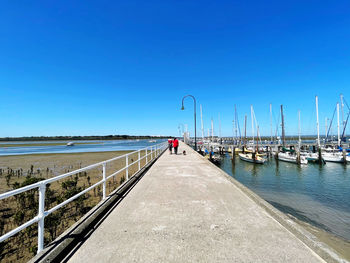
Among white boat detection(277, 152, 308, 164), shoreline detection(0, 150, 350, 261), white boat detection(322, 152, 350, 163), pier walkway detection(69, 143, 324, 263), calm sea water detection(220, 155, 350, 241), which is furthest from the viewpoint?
white boat detection(322, 152, 350, 163)

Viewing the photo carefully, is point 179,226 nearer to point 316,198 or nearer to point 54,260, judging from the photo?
point 54,260

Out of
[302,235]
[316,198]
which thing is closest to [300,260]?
[302,235]

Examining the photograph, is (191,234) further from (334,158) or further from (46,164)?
(334,158)

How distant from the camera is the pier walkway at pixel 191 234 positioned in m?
2.22

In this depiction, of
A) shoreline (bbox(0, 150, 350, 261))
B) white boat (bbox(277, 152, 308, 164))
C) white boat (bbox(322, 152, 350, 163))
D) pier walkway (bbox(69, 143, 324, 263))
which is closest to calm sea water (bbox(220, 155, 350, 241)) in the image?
shoreline (bbox(0, 150, 350, 261))

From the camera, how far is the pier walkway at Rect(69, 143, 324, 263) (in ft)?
7.29

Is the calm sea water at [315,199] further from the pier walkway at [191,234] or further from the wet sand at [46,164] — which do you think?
the wet sand at [46,164]

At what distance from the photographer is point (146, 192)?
4941mm

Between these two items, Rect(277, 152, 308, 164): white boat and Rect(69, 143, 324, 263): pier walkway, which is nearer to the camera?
Rect(69, 143, 324, 263): pier walkway

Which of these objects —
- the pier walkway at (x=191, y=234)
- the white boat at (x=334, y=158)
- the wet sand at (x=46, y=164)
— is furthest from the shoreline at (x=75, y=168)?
the white boat at (x=334, y=158)

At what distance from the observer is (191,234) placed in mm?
2709

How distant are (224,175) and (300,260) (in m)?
4.85

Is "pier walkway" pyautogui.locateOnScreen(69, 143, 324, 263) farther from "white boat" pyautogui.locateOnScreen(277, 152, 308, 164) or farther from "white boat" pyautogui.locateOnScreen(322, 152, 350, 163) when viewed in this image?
"white boat" pyautogui.locateOnScreen(322, 152, 350, 163)

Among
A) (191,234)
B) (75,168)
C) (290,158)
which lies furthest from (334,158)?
(75,168)
